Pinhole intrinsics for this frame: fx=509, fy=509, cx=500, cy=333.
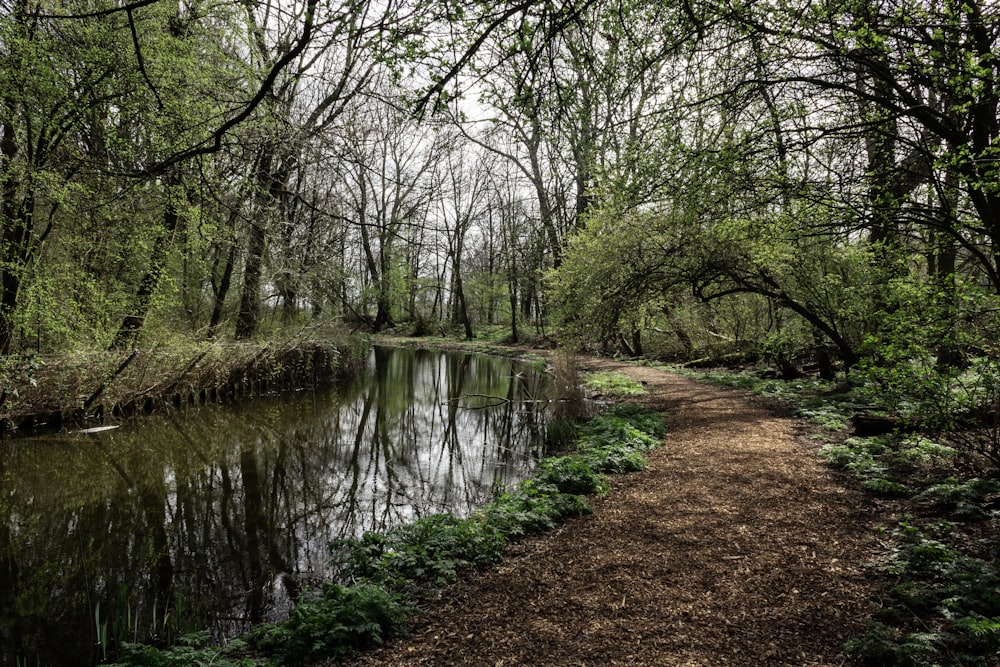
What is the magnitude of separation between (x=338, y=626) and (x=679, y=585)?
2.41m

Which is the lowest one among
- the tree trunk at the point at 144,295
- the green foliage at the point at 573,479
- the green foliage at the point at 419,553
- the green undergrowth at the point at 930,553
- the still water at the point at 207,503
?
the still water at the point at 207,503

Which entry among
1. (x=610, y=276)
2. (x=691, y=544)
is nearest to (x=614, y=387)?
(x=610, y=276)

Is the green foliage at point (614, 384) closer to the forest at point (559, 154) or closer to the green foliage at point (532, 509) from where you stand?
the forest at point (559, 154)

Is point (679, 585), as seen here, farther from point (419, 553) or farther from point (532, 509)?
point (419, 553)

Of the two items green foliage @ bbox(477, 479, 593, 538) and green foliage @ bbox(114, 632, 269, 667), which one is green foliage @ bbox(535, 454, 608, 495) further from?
green foliage @ bbox(114, 632, 269, 667)

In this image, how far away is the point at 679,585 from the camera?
376cm

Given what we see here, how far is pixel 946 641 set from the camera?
2.70 m

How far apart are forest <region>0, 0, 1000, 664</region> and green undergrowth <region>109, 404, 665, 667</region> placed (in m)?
2.61

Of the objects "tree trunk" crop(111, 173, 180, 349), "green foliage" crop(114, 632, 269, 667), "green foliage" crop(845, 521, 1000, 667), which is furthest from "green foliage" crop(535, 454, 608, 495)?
"tree trunk" crop(111, 173, 180, 349)

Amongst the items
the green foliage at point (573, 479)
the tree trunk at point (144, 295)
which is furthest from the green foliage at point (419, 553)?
the tree trunk at point (144, 295)

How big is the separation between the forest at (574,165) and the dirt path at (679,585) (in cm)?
156

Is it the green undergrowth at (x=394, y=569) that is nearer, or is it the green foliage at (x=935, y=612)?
the green foliage at (x=935, y=612)

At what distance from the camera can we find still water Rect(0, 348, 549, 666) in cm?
407

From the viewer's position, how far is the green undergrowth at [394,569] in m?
3.17
